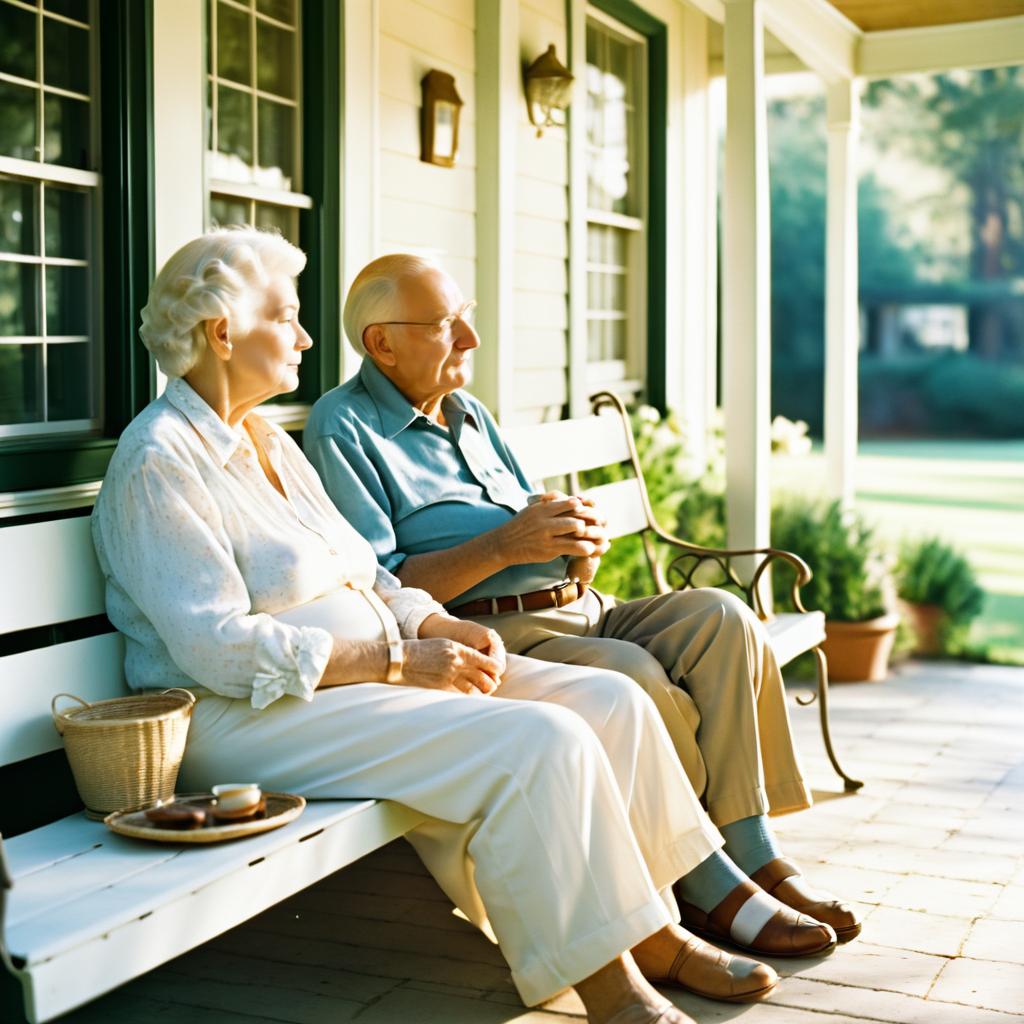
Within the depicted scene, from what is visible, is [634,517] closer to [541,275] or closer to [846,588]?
[541,275]

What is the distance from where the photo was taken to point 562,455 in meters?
4.60

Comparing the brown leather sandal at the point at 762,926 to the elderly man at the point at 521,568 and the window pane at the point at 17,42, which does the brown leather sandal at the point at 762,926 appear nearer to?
the elderly man at the point at 521,568

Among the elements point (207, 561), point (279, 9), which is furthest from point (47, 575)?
point (279, 9)

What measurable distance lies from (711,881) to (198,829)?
1185 millimetres

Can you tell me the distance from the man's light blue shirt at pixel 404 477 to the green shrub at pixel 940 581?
152 inches

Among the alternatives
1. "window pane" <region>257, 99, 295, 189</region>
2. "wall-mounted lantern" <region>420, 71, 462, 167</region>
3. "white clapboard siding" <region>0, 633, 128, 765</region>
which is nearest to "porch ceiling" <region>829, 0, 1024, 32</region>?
"wall-mounted lantern" <region>420, 71, 462, 167</region>

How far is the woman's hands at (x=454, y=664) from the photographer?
271 cm

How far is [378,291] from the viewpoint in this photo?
10.8 ft

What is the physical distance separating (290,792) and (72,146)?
54.9 inches

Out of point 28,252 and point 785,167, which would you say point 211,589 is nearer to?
point 28,252

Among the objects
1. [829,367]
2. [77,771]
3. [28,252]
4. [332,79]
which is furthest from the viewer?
[829,367]

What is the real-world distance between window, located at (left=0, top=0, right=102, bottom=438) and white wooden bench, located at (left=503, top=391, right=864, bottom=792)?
1365mm

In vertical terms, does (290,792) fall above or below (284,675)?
below

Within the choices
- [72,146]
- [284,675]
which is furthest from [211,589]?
[72,146]
